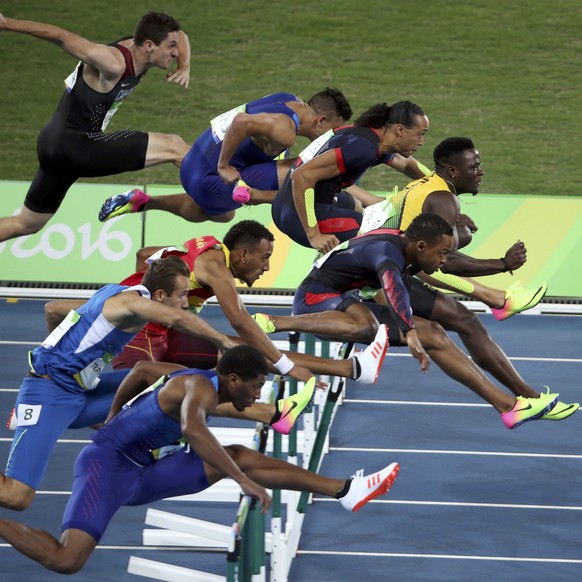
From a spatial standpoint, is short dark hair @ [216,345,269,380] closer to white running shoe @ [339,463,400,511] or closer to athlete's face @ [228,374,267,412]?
athlete's face @ [228,374,267,412]

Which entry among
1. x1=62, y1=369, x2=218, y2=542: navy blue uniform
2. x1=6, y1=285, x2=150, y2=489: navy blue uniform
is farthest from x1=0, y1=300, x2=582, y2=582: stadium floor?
x1=62, y1=369, x2=218, y2=542: navy blue uniform

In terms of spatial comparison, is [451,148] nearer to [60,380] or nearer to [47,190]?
[47,190]

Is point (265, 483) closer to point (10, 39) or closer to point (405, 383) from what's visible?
point (405, 383)

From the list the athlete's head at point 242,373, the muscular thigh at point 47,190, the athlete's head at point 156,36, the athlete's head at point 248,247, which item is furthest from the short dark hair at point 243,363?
the muscular thigh at point 47,190

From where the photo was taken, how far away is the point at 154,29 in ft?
26.6

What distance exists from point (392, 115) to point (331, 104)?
562mm

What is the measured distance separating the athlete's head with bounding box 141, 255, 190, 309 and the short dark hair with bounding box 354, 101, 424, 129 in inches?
80.0

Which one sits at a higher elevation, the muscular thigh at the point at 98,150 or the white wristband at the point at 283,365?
the muscular thigh at the point at 98,150

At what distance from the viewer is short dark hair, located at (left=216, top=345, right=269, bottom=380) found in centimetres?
610

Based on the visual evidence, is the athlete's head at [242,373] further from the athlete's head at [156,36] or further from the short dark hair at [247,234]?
the athlete's head at [156,36]

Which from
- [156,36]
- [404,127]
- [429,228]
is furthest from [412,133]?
[156,36]

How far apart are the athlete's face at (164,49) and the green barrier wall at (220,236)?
14.2 feet

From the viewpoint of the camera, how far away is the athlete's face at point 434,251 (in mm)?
7477

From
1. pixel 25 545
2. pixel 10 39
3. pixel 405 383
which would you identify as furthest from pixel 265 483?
pixel 10 39
